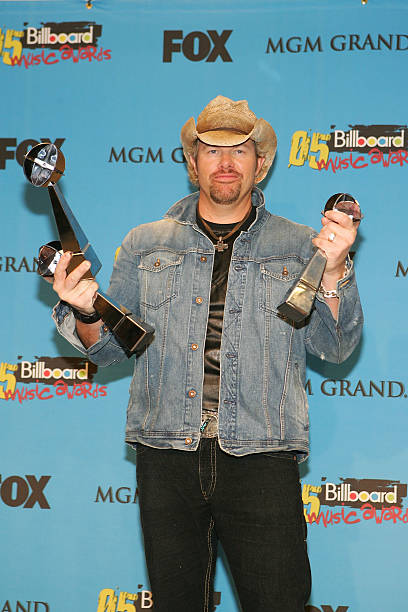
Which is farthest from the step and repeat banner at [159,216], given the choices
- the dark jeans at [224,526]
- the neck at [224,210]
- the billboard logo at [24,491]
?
the dark jeans at [224,526]

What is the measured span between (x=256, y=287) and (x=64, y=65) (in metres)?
1.37

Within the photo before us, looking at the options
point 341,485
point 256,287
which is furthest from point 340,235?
point 341,485

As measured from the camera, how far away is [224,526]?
1.77 meters

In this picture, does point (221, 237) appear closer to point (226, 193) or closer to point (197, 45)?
point (226, 193)

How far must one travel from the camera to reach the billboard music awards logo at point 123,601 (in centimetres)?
258

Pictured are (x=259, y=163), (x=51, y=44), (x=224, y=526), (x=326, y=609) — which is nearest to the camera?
(x=224, y=526)

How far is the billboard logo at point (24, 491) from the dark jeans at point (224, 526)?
3.06 feet

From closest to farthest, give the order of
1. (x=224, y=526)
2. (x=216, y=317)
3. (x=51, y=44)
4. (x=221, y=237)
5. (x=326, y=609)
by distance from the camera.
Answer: (x=224, y=526) → (x=216, y=317) → (x=221, y=237) → (x=326, y=609) → (x=51, y=44)

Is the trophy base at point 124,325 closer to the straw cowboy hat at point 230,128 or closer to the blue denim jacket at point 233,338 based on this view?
the blue denim jacket at point 233,338

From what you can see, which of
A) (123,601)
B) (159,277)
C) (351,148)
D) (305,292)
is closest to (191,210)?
(159,277)

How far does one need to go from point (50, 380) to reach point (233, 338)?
41.9 inches

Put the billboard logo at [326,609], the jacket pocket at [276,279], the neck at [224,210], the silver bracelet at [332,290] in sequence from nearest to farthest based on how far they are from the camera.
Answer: the silver bracelet at [332,290] < the jacket pocket at [276,279] < the neck at [224,210] < the billboard logo at [326,609]

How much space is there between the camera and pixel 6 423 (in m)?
2.68

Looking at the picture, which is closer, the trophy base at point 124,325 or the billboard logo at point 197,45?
the trophy base at point 124,325
